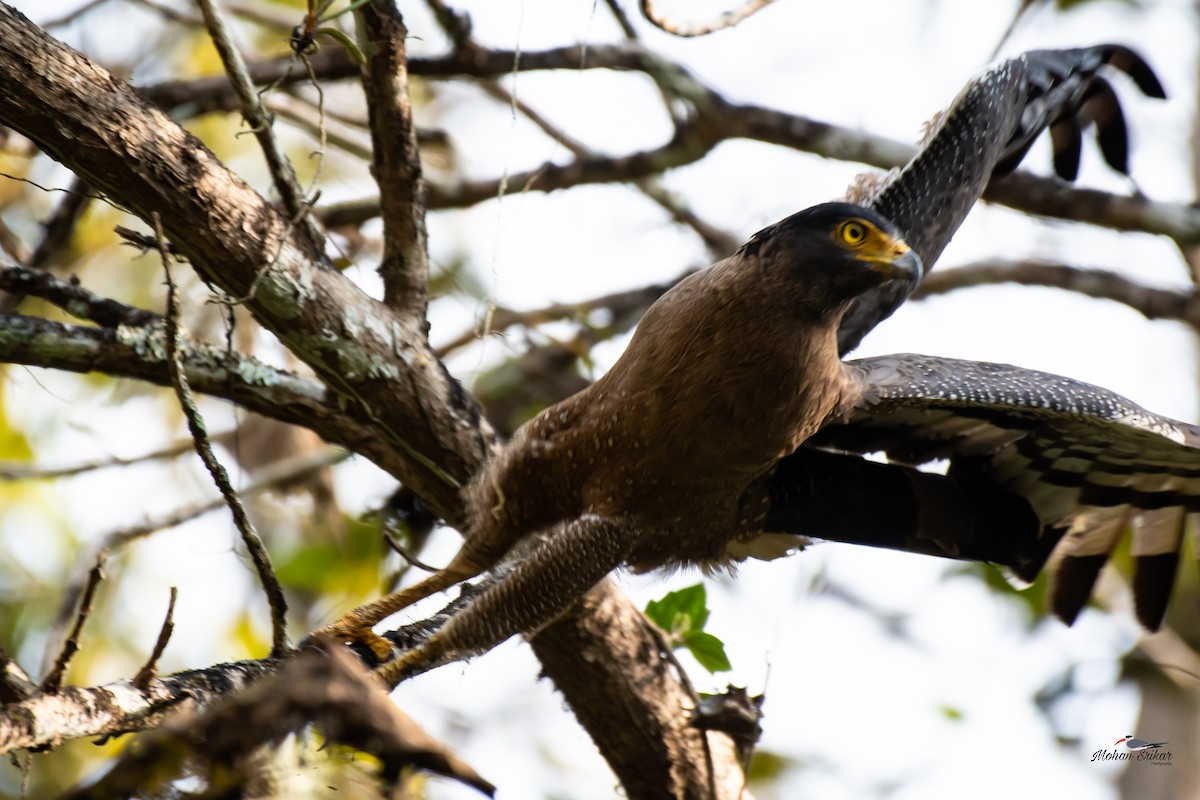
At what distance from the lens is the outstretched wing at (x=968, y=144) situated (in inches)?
176

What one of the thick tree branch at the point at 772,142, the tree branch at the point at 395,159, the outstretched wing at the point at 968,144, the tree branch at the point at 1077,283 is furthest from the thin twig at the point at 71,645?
the tree branch at the point at 1077,283

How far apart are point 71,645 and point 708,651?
2.67 meters

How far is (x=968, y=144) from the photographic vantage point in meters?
4.50

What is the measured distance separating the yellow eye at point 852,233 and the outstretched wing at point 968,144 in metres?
0.93

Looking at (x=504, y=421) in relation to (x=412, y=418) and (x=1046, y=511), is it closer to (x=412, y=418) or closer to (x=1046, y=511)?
(x=412, y=418)

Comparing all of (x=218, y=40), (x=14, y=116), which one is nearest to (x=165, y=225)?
(x=14, y=116)

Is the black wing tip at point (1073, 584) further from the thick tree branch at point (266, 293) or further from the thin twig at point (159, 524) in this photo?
the thin twig at point (159, 524)

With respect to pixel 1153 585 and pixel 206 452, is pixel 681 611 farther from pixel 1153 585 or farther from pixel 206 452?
pixel 206 452

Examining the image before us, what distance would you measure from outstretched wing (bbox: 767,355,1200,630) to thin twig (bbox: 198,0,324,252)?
2010 millimetres

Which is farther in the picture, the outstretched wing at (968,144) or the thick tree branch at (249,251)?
the outstretched wing at (968,144)

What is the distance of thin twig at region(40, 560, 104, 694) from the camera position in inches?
103

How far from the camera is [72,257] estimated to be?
6.59m

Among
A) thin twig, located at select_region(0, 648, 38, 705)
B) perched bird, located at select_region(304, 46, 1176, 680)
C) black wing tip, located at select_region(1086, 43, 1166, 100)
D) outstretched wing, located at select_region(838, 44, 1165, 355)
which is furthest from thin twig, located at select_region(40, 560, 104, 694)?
black wing tip, located at select_region(1086, 43, 1166, 100)

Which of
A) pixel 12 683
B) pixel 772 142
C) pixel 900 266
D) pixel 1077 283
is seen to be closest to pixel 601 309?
pixel 772 142
